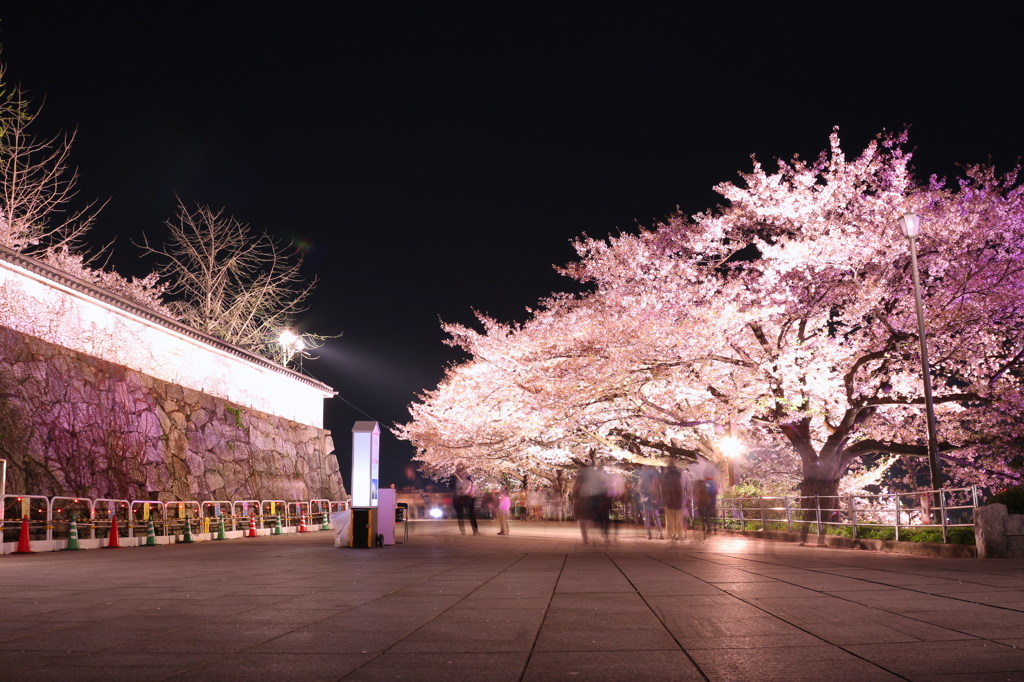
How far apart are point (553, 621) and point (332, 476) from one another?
38951 millimetres

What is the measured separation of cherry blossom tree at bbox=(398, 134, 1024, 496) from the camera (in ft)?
66.3

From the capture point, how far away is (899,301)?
2083 cm

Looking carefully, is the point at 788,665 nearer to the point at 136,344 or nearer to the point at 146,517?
the point at 146,517

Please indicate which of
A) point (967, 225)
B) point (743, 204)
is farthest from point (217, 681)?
point (743, 204)

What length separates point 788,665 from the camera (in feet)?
14.8

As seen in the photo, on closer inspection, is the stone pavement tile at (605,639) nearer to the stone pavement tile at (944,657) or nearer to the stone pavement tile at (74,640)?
the stone pavement tile at (944,657)

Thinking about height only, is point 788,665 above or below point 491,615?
above

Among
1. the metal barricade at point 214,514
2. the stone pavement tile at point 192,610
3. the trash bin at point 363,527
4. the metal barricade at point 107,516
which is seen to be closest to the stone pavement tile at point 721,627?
the stone pavement tile at point 192,610

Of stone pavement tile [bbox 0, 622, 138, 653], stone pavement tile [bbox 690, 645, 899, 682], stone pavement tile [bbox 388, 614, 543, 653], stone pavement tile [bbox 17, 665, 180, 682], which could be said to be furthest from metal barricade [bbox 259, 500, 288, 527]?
stone pavement tile [bbox 690, 645, 899, 682]

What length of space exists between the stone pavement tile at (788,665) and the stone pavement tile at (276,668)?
80.7 inches

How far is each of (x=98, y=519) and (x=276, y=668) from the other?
18671mm

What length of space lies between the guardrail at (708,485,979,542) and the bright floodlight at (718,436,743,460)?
73.4 inches

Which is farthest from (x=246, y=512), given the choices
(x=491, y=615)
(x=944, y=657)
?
(x=944, y=657)

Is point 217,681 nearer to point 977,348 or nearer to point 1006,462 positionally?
point 977,348
